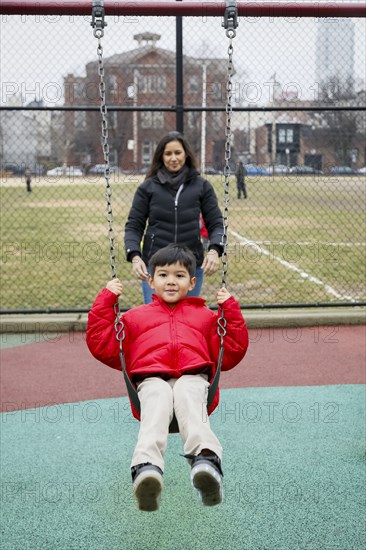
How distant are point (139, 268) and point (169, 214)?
398 millimetres

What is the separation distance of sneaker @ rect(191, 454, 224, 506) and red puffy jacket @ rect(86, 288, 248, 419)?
386 millimetres

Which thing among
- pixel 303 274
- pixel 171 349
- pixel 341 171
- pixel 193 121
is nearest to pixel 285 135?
pixel 341 171


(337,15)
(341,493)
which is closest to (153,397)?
(341,493)

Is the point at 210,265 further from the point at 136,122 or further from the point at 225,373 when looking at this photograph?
the point at 136,122

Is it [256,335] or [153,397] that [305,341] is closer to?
[256,335]

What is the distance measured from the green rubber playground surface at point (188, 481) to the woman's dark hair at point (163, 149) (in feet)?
4.82

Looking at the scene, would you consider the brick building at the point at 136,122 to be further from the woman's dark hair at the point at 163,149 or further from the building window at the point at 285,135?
the woman's dark hair at the point at 163,149

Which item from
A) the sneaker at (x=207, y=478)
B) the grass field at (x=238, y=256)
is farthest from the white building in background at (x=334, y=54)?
the sneaker at (x=207, y=478)

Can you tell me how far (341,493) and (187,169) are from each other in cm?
186

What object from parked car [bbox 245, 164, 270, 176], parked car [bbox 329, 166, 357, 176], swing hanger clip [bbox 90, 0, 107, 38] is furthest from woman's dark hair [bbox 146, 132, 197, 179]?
parked car [bbox 329, 166, 357, 176]

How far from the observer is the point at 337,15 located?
13.2 ft

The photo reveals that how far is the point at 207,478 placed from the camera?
2086 mm

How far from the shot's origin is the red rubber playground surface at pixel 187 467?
8.56ft

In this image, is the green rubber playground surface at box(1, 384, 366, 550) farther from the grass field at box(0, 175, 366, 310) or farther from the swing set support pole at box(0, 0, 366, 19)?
the grass field at box(0, 175, 366, 310)
